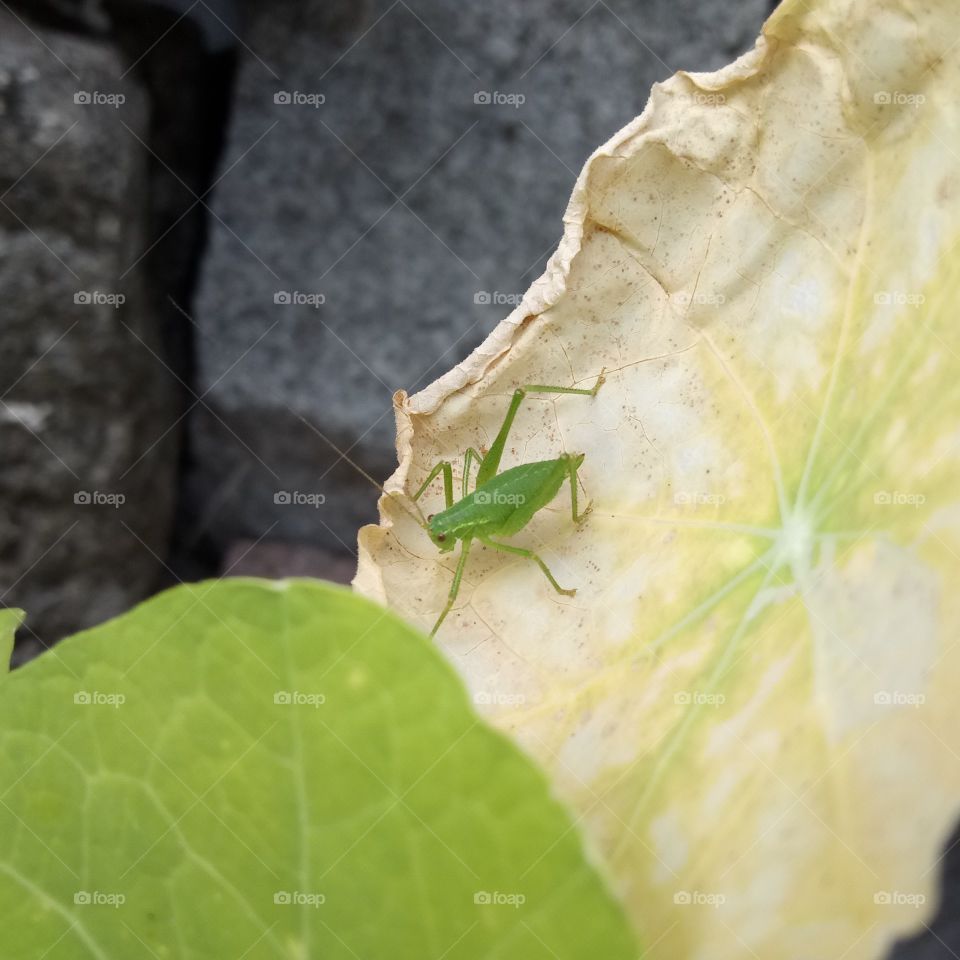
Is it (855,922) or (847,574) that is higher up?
(847,574)

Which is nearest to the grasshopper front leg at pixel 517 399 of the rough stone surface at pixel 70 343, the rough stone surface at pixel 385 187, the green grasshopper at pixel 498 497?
the green grasshopper at pixel 498 497

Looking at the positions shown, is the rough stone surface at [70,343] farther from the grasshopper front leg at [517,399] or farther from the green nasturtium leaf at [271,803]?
the green nasturtium leaf at [271,803]

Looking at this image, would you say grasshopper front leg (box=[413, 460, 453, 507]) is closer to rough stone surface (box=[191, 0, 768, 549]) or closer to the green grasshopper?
the green grasshopper

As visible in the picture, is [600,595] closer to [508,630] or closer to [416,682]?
[508,630]

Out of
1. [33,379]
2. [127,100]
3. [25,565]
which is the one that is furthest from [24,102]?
[25,565]

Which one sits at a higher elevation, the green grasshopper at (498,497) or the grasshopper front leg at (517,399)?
the grasshopper front leg at (517,399)

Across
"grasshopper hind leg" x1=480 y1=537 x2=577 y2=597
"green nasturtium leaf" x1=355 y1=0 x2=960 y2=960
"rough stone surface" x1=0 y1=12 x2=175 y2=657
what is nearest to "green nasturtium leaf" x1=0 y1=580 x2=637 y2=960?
"green nasturtium leaf" x1=355 y1=0 x2=960 y2=960
